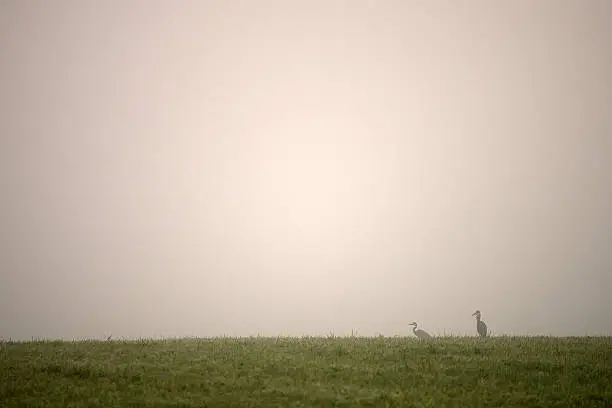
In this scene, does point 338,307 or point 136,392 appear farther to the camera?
point 338,307

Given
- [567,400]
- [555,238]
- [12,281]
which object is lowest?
[567,400]

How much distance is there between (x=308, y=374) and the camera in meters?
21.2

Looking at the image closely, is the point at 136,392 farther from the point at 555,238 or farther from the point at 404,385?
the point at 555,238

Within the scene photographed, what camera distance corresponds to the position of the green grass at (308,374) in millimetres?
18656

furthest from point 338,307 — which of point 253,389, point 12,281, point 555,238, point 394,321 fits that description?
point 253,389

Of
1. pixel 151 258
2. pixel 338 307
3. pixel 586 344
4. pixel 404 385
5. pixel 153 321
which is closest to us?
pixel 404 385

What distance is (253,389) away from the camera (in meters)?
19.8

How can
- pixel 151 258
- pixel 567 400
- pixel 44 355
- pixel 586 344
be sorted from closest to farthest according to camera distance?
pixel 567 400 → pixel 44 355 → pixel 586 344 → pixel 151 258

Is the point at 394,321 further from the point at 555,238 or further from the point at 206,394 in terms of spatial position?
the point at 555,238

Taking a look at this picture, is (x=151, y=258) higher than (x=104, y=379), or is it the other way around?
(x=151, y=258)

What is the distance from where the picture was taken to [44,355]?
25000mm

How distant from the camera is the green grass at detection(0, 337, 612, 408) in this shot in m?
18.7

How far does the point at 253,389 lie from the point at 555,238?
175 metres

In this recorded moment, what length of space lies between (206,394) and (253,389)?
1.49 meters
